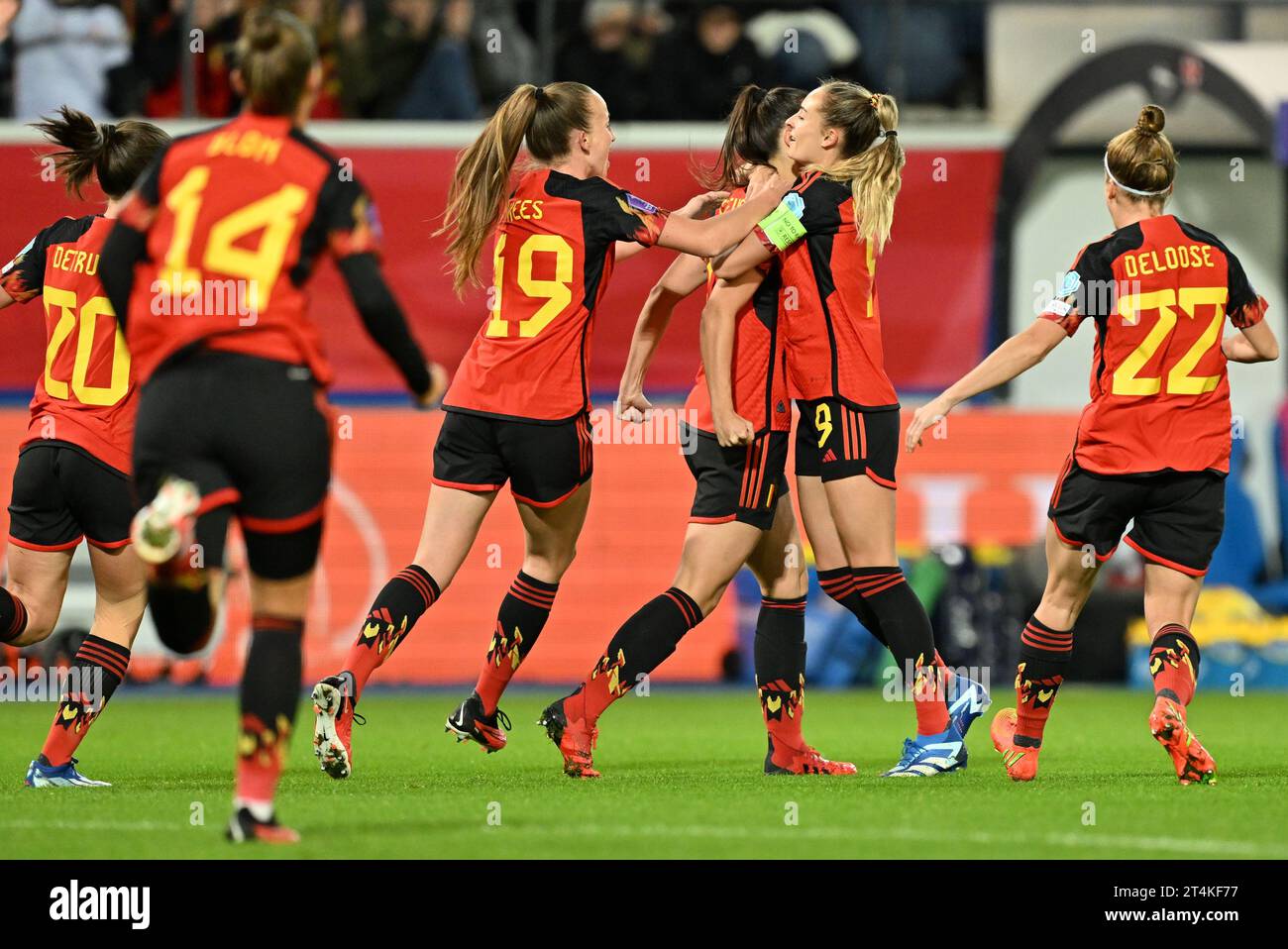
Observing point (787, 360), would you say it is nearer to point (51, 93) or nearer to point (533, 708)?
point (533, 708)

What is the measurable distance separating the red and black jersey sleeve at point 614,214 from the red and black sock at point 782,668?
148 centimetres

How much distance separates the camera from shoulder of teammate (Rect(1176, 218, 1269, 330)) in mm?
6750

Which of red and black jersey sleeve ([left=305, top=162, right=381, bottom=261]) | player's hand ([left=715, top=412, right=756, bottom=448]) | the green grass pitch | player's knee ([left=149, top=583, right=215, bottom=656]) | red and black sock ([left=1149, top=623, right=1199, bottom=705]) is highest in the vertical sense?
red and black jersey sleeve ([left=305, top=162, right=381, bottom=261])

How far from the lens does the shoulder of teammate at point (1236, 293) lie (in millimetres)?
6750

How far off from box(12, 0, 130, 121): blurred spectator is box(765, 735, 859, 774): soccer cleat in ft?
31.7

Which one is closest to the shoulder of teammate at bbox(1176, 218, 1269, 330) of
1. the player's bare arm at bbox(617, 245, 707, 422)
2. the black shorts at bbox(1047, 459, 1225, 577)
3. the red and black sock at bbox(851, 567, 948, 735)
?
the black shorts at bbox(1047, 459, 1225, 577)

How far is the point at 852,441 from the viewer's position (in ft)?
22.5

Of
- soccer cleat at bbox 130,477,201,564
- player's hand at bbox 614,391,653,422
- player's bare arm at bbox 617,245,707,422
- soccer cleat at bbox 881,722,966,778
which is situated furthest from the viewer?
player's hand at bbox 614,391,653,422

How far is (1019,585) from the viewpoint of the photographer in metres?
12.8

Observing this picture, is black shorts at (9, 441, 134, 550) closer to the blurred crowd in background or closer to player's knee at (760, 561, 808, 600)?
player's knee at (760, 561, 808, 600)

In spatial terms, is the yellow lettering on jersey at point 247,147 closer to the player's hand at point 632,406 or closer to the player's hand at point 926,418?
the player's hand at point 926,418

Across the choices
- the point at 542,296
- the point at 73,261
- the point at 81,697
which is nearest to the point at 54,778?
the point at 81,697

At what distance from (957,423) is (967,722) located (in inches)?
258

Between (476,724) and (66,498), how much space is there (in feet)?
5.55
